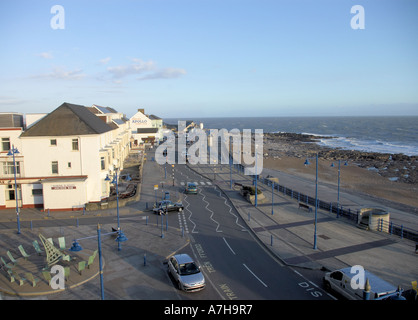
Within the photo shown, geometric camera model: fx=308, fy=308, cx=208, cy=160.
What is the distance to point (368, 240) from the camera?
22625 mm

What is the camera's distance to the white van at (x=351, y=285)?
1329cm

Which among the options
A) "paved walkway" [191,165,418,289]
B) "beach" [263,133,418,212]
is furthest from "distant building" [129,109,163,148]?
"paved walkway" [191,165,418,289]

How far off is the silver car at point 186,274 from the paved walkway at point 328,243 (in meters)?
6.21

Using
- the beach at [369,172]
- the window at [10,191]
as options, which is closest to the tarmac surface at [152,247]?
the window at [10,191]

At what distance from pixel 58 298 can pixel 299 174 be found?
4838cm

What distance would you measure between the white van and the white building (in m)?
23.9

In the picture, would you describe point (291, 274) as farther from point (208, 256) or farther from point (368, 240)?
point (368, 240)

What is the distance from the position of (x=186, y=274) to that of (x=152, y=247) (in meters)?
5.87

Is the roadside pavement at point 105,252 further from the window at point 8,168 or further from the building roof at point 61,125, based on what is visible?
the building roof at point 61,125

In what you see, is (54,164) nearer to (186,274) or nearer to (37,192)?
(37,192)

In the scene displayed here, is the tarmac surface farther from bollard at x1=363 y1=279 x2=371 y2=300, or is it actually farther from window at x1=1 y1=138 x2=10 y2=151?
window at x1=1 y1=138 x2=10 y2=151

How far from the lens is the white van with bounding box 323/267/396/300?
13.3 meters
